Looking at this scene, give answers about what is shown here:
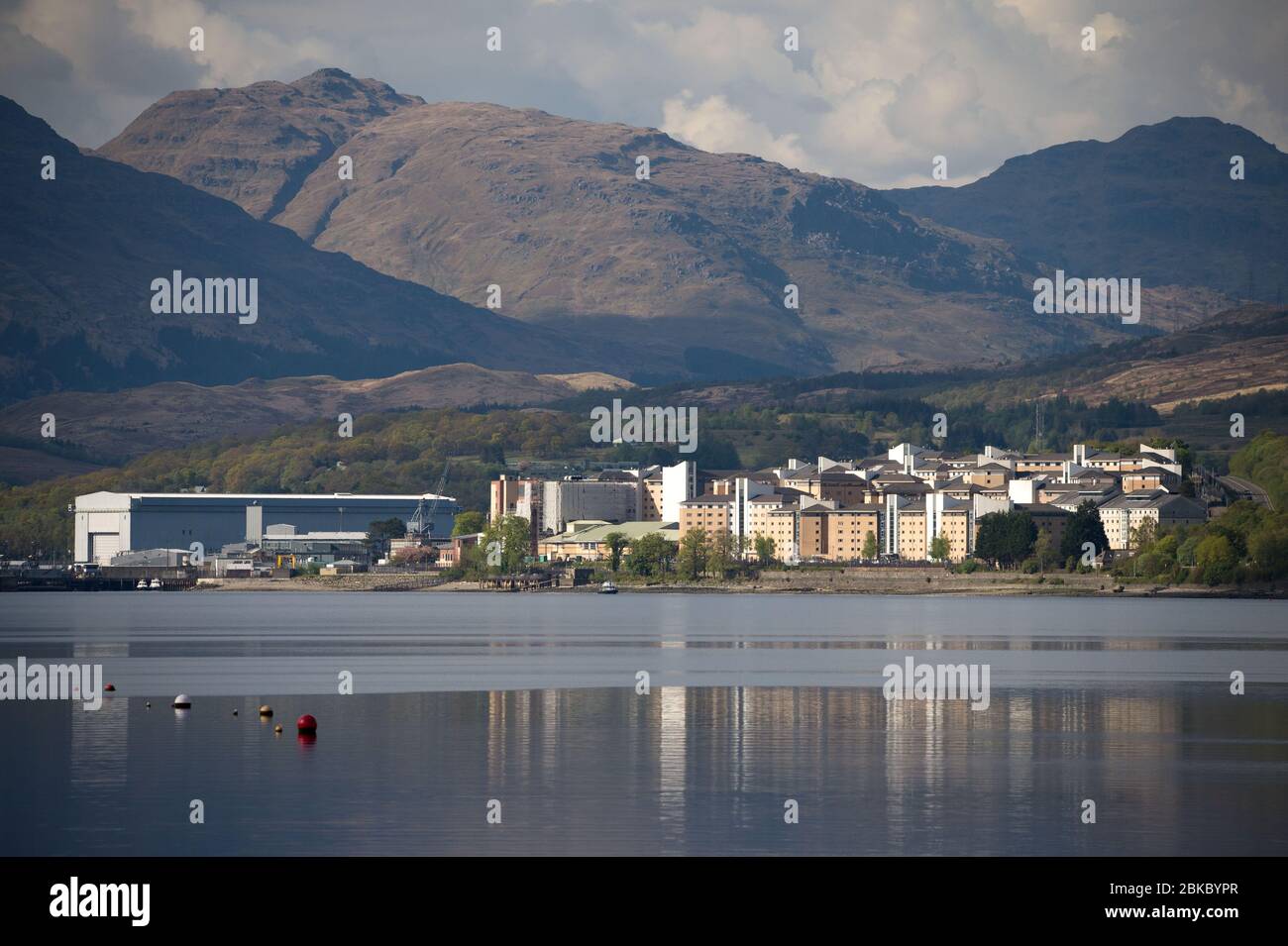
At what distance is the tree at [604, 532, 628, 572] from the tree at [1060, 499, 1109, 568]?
41445mm

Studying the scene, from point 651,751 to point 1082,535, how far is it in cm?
12677

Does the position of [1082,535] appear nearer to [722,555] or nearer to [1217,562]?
[1217,562]

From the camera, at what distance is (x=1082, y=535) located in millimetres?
167375

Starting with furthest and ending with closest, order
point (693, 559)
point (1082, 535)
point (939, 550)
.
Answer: point (939, 550) < point (693, 559) < point (1082, 535)

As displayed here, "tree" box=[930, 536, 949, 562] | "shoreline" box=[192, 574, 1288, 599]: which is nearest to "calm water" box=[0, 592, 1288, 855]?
"shoreline" box=[192, 574, 1288, 599]

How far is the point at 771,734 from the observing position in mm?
48625

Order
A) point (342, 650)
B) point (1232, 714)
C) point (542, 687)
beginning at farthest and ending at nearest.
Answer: point (342, 650)
point (542, 687)
point (1232, 714)

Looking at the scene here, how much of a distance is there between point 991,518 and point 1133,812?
140 m

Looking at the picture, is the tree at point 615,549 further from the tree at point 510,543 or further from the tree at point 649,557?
the tree at point 510,543

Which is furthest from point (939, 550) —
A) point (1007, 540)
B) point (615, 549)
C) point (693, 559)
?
point (615, 549)
